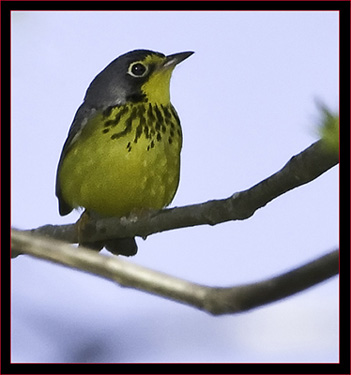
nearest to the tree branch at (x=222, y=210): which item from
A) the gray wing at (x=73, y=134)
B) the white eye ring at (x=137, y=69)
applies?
the gray wing at (x=73, y=134)

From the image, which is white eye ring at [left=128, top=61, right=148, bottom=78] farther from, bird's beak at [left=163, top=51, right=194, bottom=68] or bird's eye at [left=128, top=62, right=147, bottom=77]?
bird's beak at [left=163, top=51, right=194, bottom=68]

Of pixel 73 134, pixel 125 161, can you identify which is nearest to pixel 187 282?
pixel 125 161

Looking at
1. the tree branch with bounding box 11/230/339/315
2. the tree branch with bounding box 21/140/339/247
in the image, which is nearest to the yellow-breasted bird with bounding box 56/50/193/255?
the tree branch with bounding box 21/140/339/247

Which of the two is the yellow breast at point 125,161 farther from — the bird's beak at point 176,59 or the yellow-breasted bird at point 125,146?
the bird's beak at point 176,59

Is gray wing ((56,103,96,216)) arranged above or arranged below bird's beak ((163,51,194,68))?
below

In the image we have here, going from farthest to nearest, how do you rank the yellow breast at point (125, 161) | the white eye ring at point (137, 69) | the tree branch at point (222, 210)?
the white eye ring at point (137, 69)
the yellow breast at point (125, 161)
the tree branch at point (222, 210)

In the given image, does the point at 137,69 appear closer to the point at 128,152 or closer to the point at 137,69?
the point at 137,69
